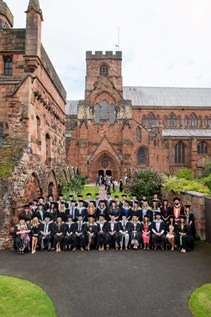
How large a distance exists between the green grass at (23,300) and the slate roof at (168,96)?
41397 millimetres

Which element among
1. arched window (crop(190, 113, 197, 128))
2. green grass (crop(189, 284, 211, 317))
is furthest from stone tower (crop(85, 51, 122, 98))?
green grass (crop(189, 284, 211, 317))

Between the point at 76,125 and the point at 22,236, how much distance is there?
27529 mm

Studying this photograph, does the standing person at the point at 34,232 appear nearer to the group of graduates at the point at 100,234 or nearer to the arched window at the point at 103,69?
the group of graduates at the point at 100,234

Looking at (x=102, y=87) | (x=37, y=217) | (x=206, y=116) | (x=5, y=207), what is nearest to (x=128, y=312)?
(x=37, y=217)

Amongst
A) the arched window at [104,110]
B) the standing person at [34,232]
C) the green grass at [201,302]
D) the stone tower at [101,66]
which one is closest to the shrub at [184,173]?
the arched window at [104,110]

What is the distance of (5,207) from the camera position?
29.5 feet

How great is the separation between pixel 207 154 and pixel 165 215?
3399cm

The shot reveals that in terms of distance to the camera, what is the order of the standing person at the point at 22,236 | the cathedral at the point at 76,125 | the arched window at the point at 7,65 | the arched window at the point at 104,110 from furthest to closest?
1. the arched window at the point at 104,110
2. the arched window at the point at 7,65
3. the cathedral at the point at 76,125
4. the standing person at the point at 22,236

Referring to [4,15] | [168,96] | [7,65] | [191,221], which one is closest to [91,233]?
[191,221]

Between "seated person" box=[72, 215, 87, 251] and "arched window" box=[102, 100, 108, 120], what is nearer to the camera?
"seated person" box=[72, 215, 87, 251]

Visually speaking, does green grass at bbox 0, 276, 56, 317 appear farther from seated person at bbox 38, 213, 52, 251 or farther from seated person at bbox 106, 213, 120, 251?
seated person at bbox 106, 213, 120, 251

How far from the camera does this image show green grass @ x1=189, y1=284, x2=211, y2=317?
15.9 feet

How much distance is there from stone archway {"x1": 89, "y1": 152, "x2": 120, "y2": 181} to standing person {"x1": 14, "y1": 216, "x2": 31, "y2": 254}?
2467cm

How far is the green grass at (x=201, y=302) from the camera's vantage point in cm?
484
